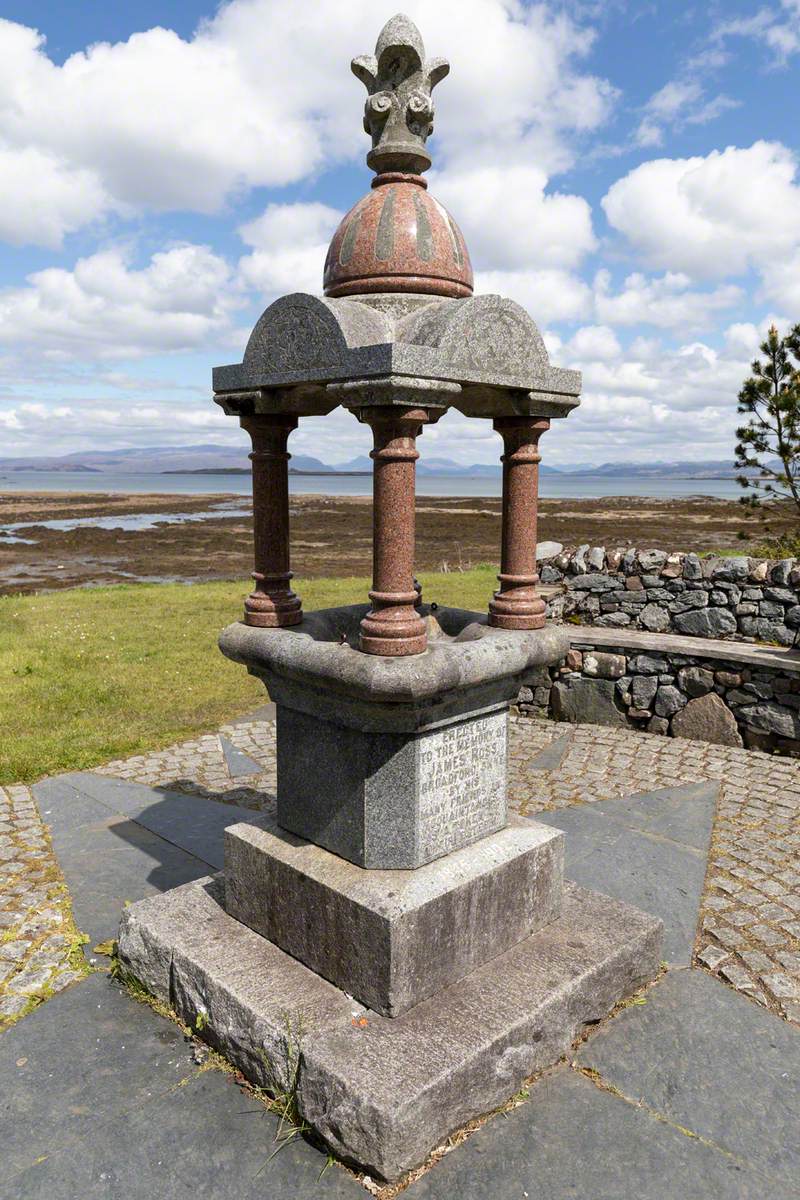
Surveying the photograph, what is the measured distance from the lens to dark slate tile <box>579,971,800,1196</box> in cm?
336

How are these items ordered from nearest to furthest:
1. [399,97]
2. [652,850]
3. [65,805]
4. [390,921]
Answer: [390,921], [399,97], [652,850], [65,805]

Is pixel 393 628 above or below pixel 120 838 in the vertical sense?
above

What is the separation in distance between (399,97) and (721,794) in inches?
238

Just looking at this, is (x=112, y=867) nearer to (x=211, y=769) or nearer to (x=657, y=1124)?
(x=211, y=769)

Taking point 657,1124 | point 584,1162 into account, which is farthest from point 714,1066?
point 584,1162

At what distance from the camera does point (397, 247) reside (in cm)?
396

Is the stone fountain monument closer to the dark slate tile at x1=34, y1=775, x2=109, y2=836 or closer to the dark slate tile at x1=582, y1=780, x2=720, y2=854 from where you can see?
the dark slate tile at x1=582, y1=780, x2=720, y2=854

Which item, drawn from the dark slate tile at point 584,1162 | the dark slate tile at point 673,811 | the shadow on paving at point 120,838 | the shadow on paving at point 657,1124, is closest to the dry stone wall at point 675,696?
the dark slate tile at point 673,811

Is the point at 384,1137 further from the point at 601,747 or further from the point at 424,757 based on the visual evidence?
the point at 601,747

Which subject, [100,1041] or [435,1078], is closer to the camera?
[435,1078]

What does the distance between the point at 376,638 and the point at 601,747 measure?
549 centimetres

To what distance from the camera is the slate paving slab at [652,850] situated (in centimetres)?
515

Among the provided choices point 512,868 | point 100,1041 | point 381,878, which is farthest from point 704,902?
point 100,1041

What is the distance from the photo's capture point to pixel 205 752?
27.0 ft
